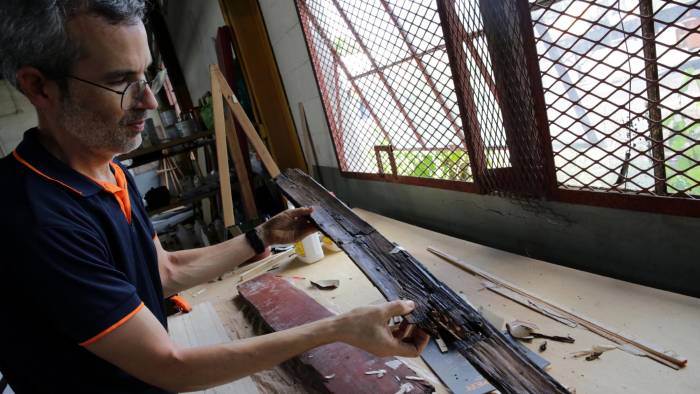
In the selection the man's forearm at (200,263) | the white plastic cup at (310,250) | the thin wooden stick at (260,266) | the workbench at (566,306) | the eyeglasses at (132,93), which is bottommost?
the workbench at (566,306)

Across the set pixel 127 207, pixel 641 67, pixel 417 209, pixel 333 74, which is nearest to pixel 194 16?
pixel 333 74

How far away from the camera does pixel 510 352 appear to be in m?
0.83

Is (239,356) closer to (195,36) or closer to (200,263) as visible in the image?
(200,263)

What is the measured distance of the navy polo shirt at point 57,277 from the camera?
699 mm

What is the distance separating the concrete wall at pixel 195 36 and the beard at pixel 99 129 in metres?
3.57

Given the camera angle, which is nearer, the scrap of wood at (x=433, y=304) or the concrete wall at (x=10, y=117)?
the scrap of wood at (x=433, y=304)

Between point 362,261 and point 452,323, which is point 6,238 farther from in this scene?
point 452,323

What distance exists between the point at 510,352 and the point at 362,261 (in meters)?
0.50

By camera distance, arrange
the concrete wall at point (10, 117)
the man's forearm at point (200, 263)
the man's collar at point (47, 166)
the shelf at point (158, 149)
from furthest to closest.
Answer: the concrete wall at point (10, 117), the shelf at point (158, 149), the man's forearm at point (200, 263), the man's collar at point (47, 166)

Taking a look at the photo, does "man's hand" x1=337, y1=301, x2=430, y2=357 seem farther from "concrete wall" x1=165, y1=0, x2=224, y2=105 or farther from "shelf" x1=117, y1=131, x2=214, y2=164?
"concrete wall" x1=165, y1=0, x2=224, y2=105

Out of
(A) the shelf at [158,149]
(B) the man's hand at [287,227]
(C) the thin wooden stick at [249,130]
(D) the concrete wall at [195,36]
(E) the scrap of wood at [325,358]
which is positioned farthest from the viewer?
(D) the concrete wall at [195,36]

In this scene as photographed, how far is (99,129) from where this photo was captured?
2.92 feet

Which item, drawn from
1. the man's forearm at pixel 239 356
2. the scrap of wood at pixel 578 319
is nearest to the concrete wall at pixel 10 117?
the man's forearm at pixel 239 356

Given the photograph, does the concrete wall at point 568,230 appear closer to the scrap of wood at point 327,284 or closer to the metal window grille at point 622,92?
the metal window grille at point 622,92
